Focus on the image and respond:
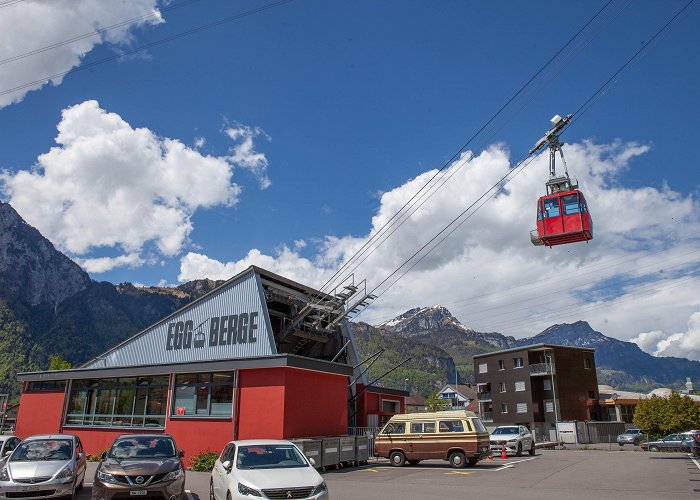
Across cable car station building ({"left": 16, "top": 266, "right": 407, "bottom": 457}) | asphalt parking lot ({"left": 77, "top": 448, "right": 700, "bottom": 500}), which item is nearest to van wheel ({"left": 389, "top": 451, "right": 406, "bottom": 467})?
asphalt parking lot ({"left": 77, "top": 448, "right": 700, "bottom": 500})

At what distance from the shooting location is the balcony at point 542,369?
59.1m

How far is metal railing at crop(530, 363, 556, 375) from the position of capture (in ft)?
194

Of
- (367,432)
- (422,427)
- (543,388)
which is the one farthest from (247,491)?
(543,388)

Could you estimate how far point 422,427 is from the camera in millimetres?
22516

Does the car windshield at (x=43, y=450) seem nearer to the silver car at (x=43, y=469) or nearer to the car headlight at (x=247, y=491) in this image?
the silver car at (x=43, y=469)

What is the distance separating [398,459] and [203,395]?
8.95m

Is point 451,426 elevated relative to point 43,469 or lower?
elevated

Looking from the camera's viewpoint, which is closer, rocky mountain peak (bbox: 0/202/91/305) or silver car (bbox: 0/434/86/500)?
silver car (bbox: 0/434/86/500)

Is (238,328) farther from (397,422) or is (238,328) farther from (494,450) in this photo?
(494,450)

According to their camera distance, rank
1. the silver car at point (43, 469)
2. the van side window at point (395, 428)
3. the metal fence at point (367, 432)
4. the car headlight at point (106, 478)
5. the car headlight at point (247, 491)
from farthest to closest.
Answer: the metal fence at point (367, 432) → the van side window at point (395, 428) → the silver car at point (43, 469) → the car headlight at point (106, 478) → the car headlight at point (247, 491)

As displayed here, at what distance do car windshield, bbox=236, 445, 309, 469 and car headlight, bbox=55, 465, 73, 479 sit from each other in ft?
15.4

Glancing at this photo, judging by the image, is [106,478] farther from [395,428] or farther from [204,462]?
[395,428]

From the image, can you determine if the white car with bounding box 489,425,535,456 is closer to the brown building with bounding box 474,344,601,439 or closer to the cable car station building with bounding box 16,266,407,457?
the cable car station building with bounding box 16,266,407,457

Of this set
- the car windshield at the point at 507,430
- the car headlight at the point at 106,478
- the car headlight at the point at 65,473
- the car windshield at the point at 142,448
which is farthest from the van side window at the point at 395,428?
the car headlight at the point at 106,478
